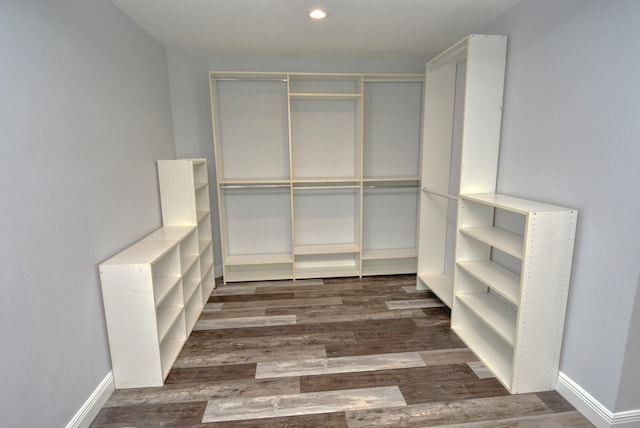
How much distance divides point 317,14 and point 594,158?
6.81ft

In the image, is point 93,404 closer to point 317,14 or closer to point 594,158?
point 317,14

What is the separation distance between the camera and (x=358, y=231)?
158 inches

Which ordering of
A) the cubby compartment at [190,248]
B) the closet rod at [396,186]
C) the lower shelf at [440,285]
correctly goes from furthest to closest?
the closet rod at [396,186] → the lower shelf at [440,285] → the cubby compartment at [190,248]

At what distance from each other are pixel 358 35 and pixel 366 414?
3.01 meters

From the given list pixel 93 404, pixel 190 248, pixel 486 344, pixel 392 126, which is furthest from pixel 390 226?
pixel 93 404

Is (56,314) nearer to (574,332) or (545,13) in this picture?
(574,332)

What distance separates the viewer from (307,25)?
8.94 ft

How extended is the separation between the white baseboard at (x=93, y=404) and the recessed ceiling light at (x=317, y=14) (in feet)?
9.50

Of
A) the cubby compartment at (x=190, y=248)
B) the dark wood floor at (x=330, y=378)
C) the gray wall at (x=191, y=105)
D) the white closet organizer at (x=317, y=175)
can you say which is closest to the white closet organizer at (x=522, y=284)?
the dark wood floor at (x=330, y=378)

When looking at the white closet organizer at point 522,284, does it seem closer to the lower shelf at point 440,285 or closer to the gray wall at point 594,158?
the gray wall at point 594,158

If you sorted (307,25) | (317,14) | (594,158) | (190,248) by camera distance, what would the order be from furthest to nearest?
(190,248)
(307,25)
(317,14)
(594,158)

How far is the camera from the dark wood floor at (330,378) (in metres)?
1.90

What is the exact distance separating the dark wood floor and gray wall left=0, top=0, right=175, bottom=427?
0.57m

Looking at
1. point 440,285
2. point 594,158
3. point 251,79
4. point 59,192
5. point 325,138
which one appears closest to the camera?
point 59,192
